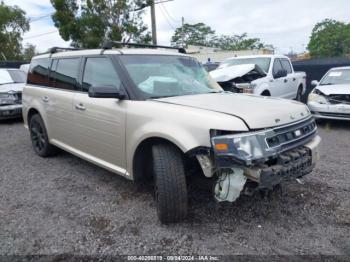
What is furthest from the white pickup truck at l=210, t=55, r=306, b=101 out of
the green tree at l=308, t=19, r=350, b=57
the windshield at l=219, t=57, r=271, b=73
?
the green tree at l=308, t=19, r=350, b=57

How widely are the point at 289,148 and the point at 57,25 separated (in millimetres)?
18720

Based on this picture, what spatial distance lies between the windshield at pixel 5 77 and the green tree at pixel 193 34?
44741 mm

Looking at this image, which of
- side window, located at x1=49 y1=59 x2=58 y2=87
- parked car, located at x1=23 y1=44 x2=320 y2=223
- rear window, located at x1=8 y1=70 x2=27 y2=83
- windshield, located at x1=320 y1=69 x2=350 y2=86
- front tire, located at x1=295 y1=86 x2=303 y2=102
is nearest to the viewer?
parked car, located at x1=23 y1=44 x2=320 y2=223

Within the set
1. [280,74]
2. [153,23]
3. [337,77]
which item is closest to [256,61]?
[280,74]

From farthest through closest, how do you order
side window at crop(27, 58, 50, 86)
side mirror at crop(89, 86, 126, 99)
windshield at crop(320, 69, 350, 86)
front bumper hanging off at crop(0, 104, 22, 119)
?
front bumper hanging off at crop(0, 104, 22, 119) → windshield at crop(320, 69, 350, 86) → side window at crop(27, 58, 50, 86) → side mirror at crop(89, 86, 126, 99)

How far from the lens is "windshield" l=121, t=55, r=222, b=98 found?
11.6ft

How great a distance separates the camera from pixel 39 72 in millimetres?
5211

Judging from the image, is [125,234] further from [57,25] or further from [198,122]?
[57,25]

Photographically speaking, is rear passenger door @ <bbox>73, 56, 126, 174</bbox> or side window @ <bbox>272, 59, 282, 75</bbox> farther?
side window @ <bbox>272, 59, 282, 75</bbox>

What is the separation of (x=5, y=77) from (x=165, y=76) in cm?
769

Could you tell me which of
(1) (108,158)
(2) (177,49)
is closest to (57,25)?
(2) (177,49)

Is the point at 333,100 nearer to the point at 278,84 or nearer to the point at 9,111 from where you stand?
the point at 278,84

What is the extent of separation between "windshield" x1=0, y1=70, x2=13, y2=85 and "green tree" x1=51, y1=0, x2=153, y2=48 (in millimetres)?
8537

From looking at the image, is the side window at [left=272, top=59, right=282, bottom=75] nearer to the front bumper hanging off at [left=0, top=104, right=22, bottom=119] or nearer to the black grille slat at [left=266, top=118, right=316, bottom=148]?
the black grille slat at [left=266, top=118, right=316, bottom=148]
